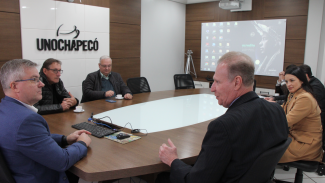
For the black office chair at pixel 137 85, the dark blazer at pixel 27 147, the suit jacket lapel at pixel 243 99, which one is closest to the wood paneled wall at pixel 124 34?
the black office chair at pixel 137 85

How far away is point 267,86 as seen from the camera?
6656 mm

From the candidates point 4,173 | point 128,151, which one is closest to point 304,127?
point 128,151

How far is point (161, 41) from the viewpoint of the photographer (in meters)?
7.41

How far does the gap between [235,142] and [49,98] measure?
8.65 feet

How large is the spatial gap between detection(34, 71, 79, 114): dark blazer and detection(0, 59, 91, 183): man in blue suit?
1246 millimetres

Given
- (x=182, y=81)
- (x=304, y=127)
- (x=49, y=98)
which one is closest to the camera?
(x=304, y=127)

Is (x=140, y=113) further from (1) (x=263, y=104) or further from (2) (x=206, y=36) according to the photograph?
(2) (x=206, y=36)

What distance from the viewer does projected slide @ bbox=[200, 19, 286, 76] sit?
21.0ft

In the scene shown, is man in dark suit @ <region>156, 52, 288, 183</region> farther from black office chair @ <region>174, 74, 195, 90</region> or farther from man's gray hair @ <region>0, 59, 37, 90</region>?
black office chair @ <region>174, 74, 195, 90</region>

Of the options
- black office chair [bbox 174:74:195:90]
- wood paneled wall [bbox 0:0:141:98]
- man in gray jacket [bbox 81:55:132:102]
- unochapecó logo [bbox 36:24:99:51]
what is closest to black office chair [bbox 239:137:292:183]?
man in gray jacket [bbox 81:55:132:102]

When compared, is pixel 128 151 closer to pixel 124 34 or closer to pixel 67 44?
pixel 67 44

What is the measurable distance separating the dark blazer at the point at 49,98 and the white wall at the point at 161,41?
3613mm

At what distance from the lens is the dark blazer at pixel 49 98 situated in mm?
2959

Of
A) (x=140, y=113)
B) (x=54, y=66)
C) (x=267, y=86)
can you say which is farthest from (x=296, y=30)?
(x=54, y=66)
